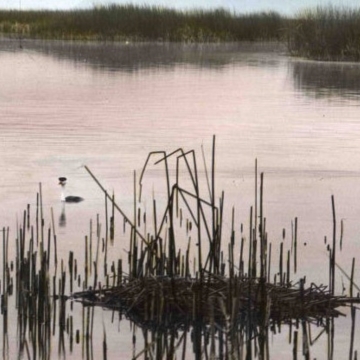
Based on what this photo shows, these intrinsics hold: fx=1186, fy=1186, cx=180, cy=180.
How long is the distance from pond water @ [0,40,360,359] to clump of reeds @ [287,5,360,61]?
4.01 ft

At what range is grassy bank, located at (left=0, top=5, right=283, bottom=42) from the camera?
4006 cm

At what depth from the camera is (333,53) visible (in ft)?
93.3

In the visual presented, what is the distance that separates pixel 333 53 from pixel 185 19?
12.7m

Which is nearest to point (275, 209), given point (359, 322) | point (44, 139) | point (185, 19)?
point (359, 322)

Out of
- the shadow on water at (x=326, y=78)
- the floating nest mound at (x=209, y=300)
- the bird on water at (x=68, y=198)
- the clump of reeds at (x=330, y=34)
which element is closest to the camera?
the floating nest mound at (x=209, y=300)

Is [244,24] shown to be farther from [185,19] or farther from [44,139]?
[44,139]

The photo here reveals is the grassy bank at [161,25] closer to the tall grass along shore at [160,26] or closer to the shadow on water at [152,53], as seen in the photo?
the tall grass along shore at [160,26]

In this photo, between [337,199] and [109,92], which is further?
[109,92]

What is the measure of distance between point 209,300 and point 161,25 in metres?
35.0

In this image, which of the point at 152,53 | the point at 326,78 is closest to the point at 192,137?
the point at 326,78

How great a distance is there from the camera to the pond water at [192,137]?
26.6 feet

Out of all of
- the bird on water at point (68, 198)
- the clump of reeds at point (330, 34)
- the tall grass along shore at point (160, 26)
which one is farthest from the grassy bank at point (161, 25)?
the bird on water at point (68, 198)

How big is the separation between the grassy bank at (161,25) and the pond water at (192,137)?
12787 mm

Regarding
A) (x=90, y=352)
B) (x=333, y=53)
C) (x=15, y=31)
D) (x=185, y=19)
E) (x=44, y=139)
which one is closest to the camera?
(x=90, y=352)
